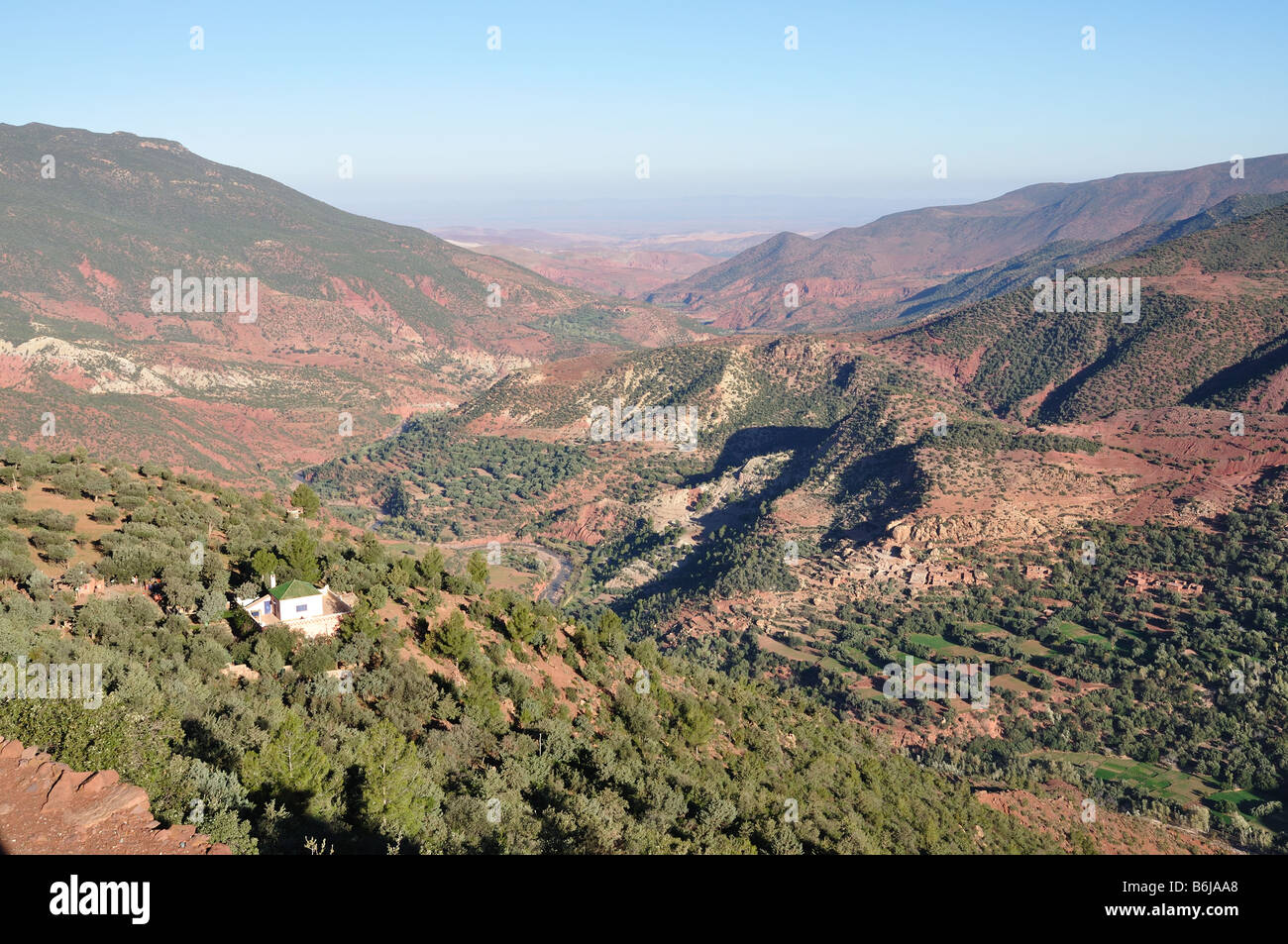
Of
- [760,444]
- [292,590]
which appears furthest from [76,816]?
[760,444]

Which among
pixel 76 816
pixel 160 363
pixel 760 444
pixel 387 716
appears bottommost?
pixel 387 716

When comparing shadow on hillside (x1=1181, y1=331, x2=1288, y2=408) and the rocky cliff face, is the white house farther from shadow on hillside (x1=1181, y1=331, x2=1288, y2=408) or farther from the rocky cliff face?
shadow on hillside (x1=1181, y1=331, x2=1288, y2=408)

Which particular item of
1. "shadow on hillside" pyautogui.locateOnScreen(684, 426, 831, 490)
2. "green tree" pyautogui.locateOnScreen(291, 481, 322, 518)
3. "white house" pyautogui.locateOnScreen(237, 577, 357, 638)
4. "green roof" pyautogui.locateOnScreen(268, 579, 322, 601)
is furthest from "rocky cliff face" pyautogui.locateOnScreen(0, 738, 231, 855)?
"shadow on hillside" pyautogui.locateOnScreen(684, 426, 831, 490)

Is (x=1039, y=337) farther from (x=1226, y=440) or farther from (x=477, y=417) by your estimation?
(x=477, y=417)

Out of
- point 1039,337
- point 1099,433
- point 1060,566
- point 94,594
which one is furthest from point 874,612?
point 1039,337

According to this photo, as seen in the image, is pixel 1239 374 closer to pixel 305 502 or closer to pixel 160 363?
pixel 305 502

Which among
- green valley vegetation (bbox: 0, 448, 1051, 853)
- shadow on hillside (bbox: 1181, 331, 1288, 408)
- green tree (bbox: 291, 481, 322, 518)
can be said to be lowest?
green valley vegetation (bbox: 0, 448, 1051, 853)
